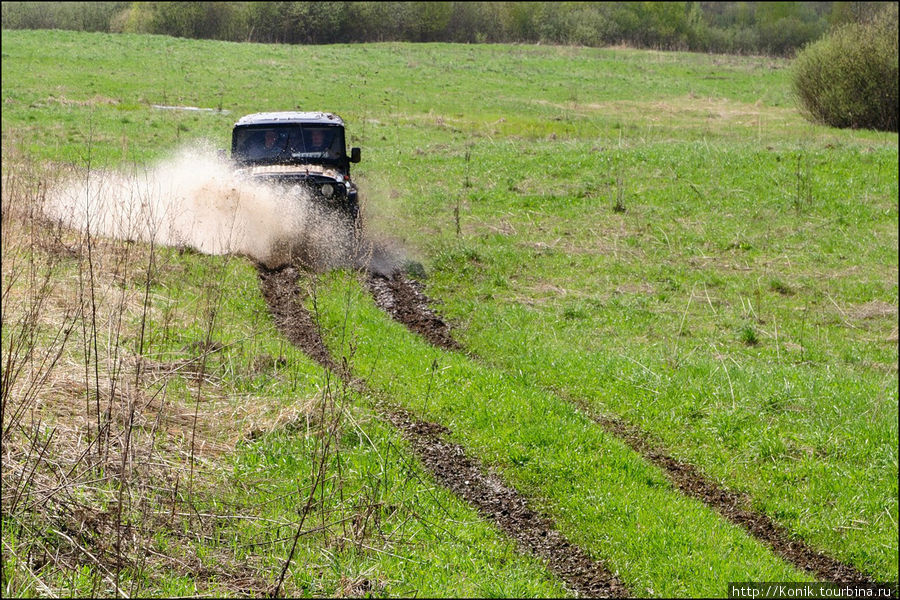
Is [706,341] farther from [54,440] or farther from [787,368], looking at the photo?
[54,440]

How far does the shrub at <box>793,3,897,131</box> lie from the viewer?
3269 cm

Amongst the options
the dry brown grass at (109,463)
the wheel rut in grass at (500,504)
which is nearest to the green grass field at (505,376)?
the dry brown grass at (109,463)

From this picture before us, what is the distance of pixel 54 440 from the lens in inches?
234

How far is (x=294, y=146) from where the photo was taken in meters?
15.7

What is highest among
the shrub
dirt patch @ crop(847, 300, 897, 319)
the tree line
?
the tree line

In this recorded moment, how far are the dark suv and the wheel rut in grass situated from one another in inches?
230

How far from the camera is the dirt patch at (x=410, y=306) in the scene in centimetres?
1245

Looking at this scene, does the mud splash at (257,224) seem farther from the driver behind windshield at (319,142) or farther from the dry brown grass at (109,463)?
the dry brown grass at (109,463)

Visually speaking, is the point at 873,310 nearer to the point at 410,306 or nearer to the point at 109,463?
the point at 410,306

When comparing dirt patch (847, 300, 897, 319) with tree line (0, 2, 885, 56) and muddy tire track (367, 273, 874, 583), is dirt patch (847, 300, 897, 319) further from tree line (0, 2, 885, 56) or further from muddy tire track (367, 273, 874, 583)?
tree line (0, 2, 885, 56)

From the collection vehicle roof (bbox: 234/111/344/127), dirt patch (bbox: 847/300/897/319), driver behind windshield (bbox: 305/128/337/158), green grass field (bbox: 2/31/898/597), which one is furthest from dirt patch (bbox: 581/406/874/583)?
vehicle roof (bbox: 234/111/344/127)

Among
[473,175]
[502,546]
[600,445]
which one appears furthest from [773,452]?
[473,175]

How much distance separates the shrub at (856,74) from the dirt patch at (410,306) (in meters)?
26.0

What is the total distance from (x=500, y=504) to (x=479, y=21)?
77342 millimetres
